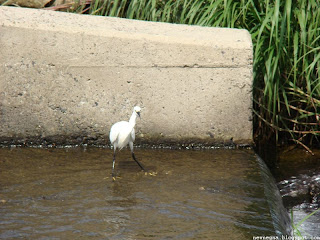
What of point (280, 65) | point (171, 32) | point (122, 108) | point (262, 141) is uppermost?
point (171, 32)

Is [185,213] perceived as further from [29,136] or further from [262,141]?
[262,141]

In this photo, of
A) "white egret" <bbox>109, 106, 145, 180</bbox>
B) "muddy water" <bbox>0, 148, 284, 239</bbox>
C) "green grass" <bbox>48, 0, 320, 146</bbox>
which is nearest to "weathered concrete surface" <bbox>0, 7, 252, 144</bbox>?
"muddy water" <bbox>0, 148, 284, 239</bbox>

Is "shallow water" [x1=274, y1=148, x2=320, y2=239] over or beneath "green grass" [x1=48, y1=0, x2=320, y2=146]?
beneath

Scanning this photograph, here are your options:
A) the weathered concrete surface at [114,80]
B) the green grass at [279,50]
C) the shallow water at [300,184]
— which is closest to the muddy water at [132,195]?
the weathered concrete surface at [114,80]

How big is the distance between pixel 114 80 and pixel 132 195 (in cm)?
114

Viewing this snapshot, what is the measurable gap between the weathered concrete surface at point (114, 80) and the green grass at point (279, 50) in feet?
1.07

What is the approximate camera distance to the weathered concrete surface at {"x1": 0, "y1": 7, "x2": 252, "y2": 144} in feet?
12.7

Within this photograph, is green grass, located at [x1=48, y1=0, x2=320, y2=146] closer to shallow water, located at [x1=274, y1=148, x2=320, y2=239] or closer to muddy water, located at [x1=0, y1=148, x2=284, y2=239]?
shallow water, located at [x1=274, y1=148, x2=320, y2=239]

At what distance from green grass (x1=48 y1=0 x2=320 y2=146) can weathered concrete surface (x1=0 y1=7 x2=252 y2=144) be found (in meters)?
0.33

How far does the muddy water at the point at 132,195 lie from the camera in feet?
8.46

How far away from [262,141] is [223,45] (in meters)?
1.09

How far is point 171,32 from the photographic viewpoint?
4.04 meters

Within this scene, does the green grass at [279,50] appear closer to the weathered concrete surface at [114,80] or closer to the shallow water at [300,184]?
the shallow water at [300,184]

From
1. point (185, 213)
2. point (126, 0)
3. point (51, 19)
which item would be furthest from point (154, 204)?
point (126, 0)
